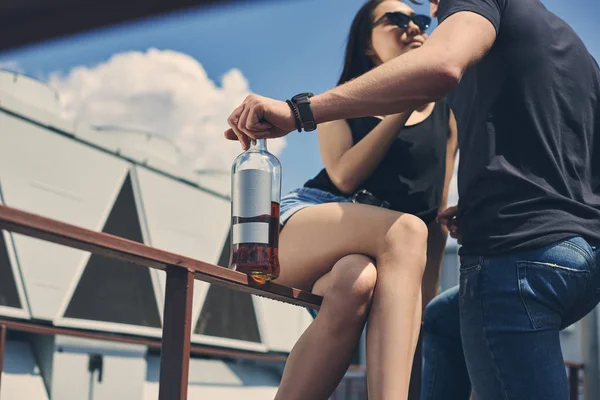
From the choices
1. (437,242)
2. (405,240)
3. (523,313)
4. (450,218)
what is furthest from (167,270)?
(437,242)

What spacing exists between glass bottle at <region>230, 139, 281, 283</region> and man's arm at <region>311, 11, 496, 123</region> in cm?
31

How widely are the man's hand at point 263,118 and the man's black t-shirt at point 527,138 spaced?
450 mm

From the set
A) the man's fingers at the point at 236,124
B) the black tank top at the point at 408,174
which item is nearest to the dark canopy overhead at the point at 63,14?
the man's fingers at the point at 236,124

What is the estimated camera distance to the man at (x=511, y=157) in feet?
5.75

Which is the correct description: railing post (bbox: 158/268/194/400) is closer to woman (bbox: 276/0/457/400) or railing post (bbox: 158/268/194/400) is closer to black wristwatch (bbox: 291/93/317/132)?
black wristwatch (bbox: 291/93/317/132)

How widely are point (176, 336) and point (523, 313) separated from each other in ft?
2.65

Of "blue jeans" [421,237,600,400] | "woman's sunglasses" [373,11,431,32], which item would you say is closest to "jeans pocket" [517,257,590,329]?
"blue jeans" [421,237,600,400]

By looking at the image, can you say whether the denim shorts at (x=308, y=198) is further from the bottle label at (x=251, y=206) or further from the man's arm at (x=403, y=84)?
the man's arm at (x=403, y=84)

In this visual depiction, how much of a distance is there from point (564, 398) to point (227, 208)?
18.8 m

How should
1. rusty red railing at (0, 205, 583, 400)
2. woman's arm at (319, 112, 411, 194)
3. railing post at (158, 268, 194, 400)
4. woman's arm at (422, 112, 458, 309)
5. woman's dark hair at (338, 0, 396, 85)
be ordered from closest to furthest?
rusty red railing at (0, 205, 583, 400) < railing post at (158, 268, 194, 400) < woman's arm at (319, 112, 411, 194) < woman's arm at (422, 112, 458, 309) < woman's dark hair at (338, 0, 396, 85)

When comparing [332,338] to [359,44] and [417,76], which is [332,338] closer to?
[417,76]

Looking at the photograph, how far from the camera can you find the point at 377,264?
2035 mm

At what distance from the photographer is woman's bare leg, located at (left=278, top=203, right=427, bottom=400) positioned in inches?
76.1

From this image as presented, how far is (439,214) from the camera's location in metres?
2.37
